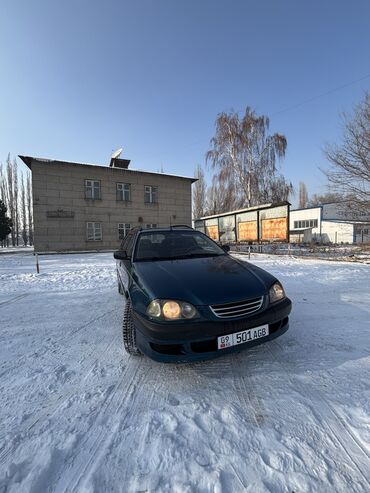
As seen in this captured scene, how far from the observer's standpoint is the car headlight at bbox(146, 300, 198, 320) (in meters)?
2.31

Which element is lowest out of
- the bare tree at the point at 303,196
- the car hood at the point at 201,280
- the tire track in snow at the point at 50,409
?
the tire track in snow at the point at 50,409

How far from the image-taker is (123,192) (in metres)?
21.5

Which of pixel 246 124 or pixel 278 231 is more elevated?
pixel 246 124

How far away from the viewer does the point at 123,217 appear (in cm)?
2136

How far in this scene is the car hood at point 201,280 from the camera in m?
2.42

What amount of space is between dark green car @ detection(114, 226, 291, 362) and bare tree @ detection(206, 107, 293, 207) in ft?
72.3

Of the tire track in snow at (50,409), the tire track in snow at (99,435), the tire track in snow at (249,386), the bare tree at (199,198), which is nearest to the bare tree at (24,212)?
the bare tree at (199,198)

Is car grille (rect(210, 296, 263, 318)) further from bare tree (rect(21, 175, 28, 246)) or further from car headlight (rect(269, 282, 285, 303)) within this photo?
bare tree (rect(21, 175, 28, 246))

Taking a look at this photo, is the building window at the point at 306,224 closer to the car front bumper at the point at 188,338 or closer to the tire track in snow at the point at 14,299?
the tire track in snow at the point at 14,299

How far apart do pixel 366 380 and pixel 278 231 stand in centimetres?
1416

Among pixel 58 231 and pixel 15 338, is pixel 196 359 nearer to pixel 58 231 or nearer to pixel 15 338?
pixel 15 338

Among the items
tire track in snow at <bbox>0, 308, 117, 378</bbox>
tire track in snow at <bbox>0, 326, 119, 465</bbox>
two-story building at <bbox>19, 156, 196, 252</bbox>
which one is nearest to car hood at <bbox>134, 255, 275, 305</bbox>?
tire track in snow at <bbox>0, 326, 119, 465</bbox>

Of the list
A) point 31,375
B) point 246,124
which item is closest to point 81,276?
point 31,375

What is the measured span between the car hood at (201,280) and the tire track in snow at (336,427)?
3.01 ft
